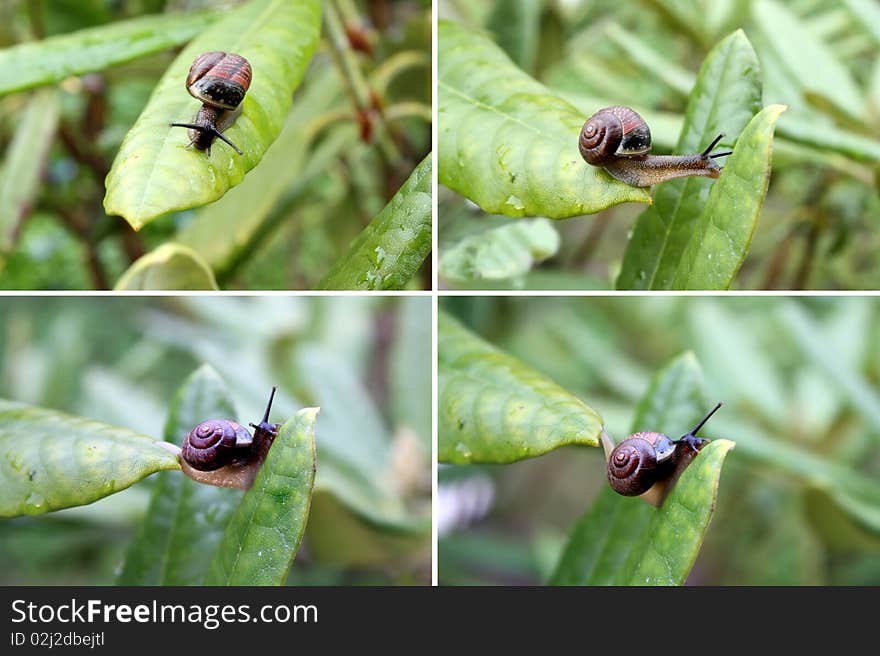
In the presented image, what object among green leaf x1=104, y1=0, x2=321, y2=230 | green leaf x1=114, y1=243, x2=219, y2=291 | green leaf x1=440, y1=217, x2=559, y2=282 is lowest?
green leaf x1=114, y1=243, x2=219, y2=291

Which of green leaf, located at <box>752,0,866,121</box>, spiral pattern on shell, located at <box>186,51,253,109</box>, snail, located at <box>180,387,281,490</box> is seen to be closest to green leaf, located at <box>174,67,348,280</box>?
spiral pattern on shell, located at <box>186,51,253,109</box>

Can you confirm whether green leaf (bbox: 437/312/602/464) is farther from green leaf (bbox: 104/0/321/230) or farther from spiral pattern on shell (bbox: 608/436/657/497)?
green leaf (bbox: 104/0/321/230)

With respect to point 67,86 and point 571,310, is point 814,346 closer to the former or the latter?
point 571,310

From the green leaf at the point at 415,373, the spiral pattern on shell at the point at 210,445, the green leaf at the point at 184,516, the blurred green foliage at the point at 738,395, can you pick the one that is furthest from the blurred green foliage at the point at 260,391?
the spiral pattern on shell at the point at 210,445

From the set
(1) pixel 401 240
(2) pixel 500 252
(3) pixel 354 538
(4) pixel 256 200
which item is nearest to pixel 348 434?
(3) pixel 354 538

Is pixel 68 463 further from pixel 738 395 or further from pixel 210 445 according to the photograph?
pixel 738 395

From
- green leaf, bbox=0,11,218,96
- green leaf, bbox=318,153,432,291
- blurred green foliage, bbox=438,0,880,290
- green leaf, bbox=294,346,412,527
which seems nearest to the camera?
green leaf, bbox=318,153,432,291
